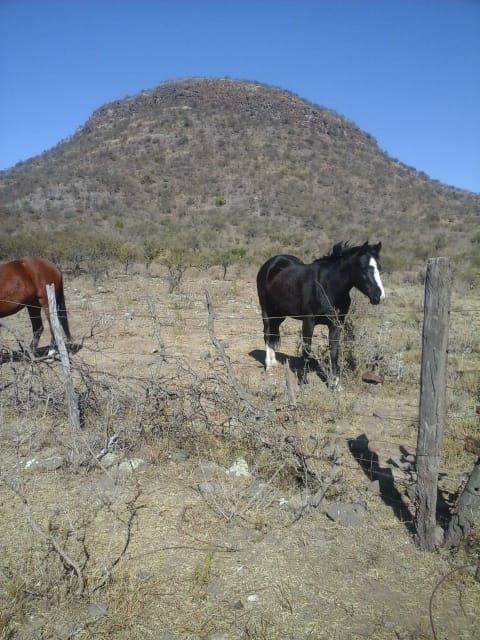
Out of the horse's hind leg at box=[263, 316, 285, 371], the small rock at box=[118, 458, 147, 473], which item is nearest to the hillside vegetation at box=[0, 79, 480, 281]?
the horse's hind leg at box=[263, 316, 285, 371]

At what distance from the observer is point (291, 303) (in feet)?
23.0

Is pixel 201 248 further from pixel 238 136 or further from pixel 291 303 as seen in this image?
pixel 238 136

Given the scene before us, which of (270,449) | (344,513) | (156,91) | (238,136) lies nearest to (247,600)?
(344,513)

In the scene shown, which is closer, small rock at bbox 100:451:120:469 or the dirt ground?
the dirt ground

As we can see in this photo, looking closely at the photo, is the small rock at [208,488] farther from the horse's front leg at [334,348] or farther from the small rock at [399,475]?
the horse's front leg at [334,348]

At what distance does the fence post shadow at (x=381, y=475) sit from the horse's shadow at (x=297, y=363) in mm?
1996

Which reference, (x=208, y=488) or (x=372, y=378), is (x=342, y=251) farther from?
(x=208, y=488)

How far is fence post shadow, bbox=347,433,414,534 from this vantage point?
11.5ft

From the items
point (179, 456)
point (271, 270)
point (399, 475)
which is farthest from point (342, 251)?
point (179, 456)

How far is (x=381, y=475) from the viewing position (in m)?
4.11

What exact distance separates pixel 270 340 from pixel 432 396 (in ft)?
14.9

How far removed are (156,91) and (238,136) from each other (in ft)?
59.7

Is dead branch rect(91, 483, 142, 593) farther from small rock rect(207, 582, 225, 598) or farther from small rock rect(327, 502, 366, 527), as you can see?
small rock rect(327, 502, 366, 527)

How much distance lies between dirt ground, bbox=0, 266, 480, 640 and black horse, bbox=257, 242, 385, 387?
38.0 inches
